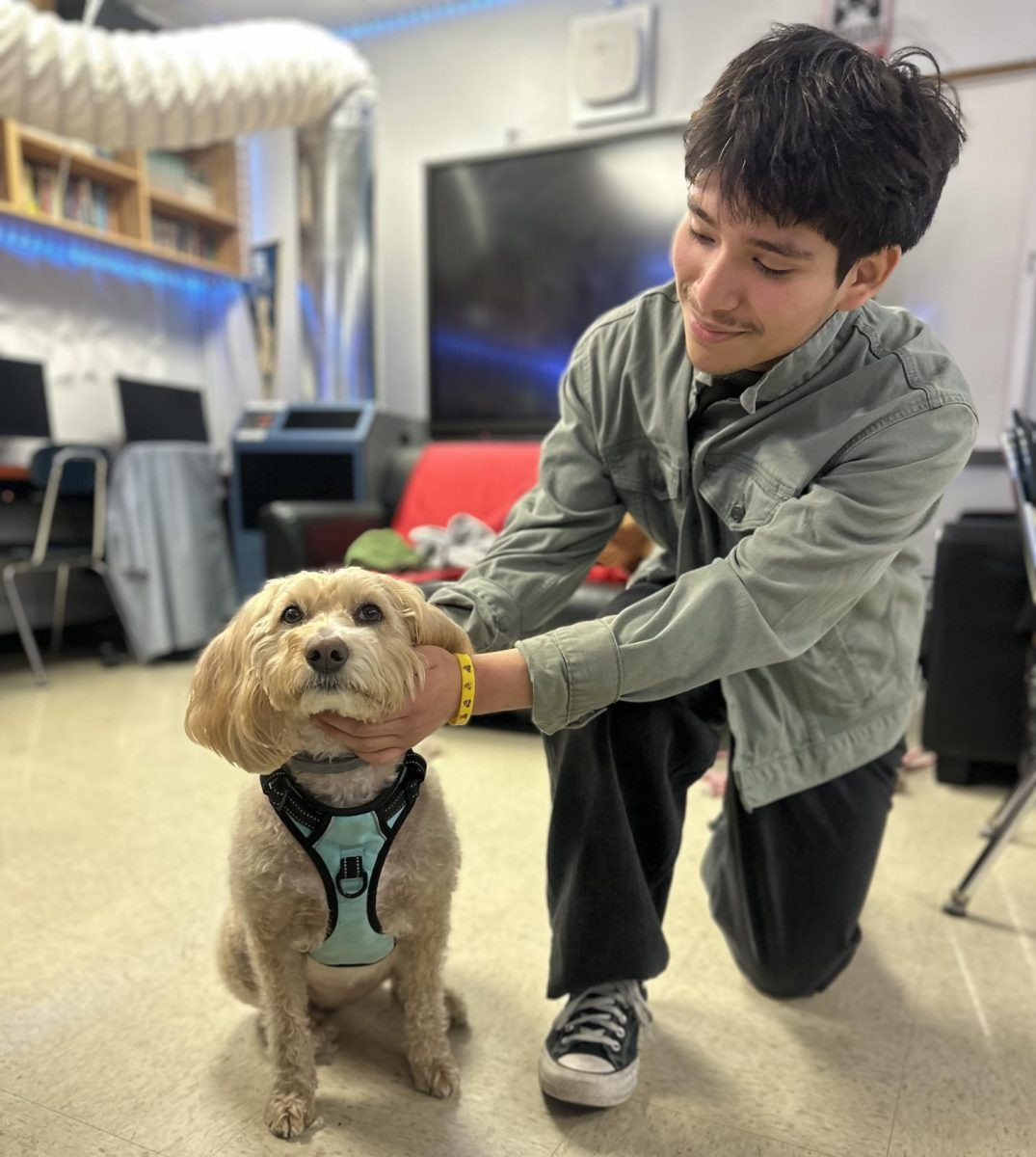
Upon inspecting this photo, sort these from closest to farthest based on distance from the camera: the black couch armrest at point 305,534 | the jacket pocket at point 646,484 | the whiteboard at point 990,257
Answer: the jacket pocket at point 646,484 → the black couch armrest at point 305,534 → the whiteboard at point 990,257

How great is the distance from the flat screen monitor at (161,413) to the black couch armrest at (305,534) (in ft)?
4.19

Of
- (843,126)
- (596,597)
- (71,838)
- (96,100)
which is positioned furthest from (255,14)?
(843,126)

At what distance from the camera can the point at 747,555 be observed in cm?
87

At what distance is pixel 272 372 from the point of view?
448cm

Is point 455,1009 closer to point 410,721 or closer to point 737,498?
point 410,721

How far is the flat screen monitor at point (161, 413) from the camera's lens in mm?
3766

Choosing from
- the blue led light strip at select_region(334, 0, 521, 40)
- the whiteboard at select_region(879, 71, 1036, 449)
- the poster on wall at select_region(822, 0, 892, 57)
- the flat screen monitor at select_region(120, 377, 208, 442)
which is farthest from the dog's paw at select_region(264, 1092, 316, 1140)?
the blue led light strip at select_region(334, 0, 521, 40)

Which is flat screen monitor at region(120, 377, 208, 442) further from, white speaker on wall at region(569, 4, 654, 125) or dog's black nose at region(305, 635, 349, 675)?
dog's black nose at region(305, 635, 349, 675)

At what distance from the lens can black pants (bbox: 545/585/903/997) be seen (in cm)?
101

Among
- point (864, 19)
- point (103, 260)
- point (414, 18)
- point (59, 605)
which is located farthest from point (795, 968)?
point (414, 18)

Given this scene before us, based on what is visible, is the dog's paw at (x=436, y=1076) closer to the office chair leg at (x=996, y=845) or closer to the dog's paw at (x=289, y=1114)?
the dog's paw at (x=289, y=1114)

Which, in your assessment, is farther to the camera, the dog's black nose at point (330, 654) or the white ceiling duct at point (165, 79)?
the white ceiling duct at point (165, 79)

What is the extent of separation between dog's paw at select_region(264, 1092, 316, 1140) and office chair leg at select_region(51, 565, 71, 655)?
2917 millimetres

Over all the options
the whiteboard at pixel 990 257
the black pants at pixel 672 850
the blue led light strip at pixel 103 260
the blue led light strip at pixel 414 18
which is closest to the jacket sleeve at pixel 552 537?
the black pants at pixel 672 850
